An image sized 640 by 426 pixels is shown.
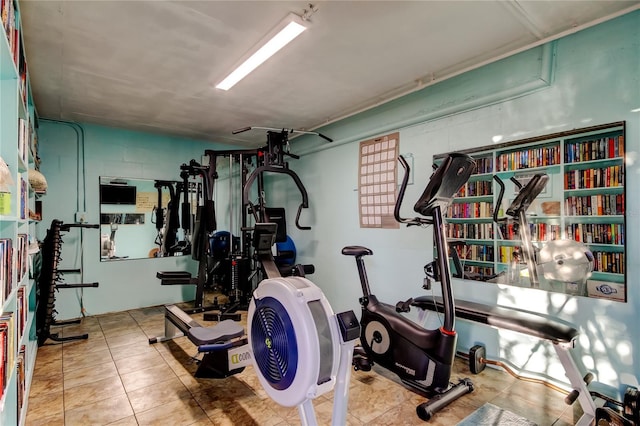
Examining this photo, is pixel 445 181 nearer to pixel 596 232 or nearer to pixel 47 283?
pixel 596 232

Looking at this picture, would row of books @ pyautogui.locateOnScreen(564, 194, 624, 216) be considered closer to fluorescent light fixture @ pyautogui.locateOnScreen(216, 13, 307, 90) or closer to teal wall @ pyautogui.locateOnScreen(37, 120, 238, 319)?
fluorescent light fixture @ pyautogui.locateOnScreen(216, 13, 307, 90)

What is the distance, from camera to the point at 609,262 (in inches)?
88.6

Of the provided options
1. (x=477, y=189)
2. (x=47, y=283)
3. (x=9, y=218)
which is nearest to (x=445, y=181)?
(x=477, y=189)

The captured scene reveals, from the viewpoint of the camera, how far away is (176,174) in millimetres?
5254

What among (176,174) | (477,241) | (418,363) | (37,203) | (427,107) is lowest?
(418,363)

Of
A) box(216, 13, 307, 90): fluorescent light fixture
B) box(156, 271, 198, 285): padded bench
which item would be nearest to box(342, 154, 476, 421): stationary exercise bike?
box(216, 13, 307, 90): fluorescent light fixture

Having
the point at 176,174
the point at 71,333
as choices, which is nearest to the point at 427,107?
the point at 176,174

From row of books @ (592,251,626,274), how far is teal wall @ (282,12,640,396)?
0.18 ft

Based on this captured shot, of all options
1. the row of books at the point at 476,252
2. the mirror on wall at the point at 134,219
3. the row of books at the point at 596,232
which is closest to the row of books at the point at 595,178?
the row of books at the point at 596,232

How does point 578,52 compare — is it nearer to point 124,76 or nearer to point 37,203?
point 124,76

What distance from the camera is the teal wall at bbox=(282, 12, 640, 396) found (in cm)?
219

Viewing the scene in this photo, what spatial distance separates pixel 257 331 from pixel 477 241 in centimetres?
215

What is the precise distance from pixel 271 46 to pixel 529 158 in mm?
2177

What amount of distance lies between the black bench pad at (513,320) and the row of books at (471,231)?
653 millimetres
